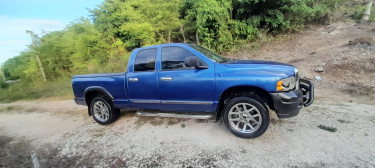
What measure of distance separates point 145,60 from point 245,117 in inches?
93.7

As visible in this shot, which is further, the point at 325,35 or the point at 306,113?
the point at 325,35

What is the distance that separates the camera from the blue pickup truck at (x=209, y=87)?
271cm

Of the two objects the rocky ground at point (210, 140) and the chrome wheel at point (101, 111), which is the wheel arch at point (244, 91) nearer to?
the rocky ground at point (210, 140)

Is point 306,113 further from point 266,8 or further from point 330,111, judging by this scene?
point 266,8

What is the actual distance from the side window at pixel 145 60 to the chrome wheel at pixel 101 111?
1.45 metres

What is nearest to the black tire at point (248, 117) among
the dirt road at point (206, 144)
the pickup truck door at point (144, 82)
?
the dirt road at point (206, 144)

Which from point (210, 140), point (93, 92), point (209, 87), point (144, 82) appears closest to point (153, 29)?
point (93, 92)

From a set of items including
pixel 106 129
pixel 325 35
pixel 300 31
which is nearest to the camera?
Result: pixel 106 129

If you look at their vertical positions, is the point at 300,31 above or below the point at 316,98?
above

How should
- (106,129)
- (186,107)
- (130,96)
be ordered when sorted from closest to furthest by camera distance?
(186,107) → (130,96) → (106,129)

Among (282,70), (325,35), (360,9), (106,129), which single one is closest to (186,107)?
(282,70)

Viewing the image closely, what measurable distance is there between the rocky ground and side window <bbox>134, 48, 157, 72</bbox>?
1394 mm

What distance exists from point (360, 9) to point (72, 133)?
1606cm

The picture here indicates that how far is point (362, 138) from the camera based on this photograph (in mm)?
2666
